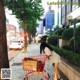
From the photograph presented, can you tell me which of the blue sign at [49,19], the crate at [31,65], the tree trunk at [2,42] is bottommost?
the crate at [31,65]

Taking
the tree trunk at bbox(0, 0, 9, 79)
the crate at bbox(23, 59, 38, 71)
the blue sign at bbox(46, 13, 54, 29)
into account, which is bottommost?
the crate at bbox(23, 59, 38, 71)

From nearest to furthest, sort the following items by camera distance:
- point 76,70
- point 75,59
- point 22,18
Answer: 1. point 76,70
2. point 75,59
3. point 22,18

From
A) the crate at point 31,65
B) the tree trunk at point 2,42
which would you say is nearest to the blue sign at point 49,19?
the crate at point 31,65

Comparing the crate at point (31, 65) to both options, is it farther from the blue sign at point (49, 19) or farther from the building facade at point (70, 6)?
the blue sign at point (49, 19)

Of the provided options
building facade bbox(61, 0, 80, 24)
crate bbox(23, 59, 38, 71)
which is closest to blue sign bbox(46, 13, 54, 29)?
building facade bbox(61, 0, 80, 24)

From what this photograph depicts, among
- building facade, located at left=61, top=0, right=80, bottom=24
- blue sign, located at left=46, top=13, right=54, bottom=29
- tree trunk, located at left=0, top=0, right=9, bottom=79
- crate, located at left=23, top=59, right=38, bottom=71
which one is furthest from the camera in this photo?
blue sign, located at left=46, top=13, right=54, bottom=29

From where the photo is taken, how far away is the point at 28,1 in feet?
105

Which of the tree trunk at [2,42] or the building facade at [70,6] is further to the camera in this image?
the building facade at [70,6]

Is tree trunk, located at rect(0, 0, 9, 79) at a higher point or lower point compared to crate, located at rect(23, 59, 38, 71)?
higher

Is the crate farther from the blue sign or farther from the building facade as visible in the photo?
the blue sign

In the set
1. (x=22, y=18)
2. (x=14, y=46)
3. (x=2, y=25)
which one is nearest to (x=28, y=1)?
(x=22, y=18)

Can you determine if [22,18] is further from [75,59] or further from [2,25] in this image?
[2,25]

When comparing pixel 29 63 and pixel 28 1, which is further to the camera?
pixel 28 1

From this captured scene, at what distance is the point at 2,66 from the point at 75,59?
3753mm
